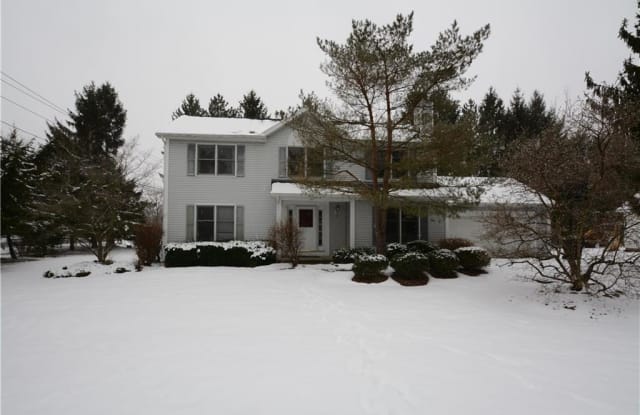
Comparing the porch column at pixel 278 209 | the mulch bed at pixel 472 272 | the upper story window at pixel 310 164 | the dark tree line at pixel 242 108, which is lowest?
the mulch bed at pixel 472 272

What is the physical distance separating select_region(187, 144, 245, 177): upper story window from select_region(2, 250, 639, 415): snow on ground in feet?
21.8

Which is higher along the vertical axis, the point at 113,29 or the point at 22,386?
the point at 113,29

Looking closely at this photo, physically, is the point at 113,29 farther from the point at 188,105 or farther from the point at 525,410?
the point at 525,410

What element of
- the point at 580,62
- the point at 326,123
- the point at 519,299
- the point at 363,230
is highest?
the point at 580,62

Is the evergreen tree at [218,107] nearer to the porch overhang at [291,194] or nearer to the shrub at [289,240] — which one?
the porch overhang at [291,194]

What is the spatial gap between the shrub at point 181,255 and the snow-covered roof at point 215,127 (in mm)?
4810

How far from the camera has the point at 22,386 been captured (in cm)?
350

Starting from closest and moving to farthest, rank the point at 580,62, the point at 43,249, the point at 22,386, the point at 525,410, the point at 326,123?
the point at 525,410 → the point at 22,386 → the point at 326,123 → the point at 43,249 → the point at 580,62

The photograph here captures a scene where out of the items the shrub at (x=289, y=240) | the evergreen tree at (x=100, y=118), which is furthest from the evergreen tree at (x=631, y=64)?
the evergreen tree at (x=100, y=118)

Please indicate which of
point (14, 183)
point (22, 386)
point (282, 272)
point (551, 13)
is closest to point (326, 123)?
point (282, 272)

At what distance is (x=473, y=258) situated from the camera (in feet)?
35.2

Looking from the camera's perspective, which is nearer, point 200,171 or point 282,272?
point 282,272

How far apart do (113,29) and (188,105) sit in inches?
318

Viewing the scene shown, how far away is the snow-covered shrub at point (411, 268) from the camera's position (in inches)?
378
